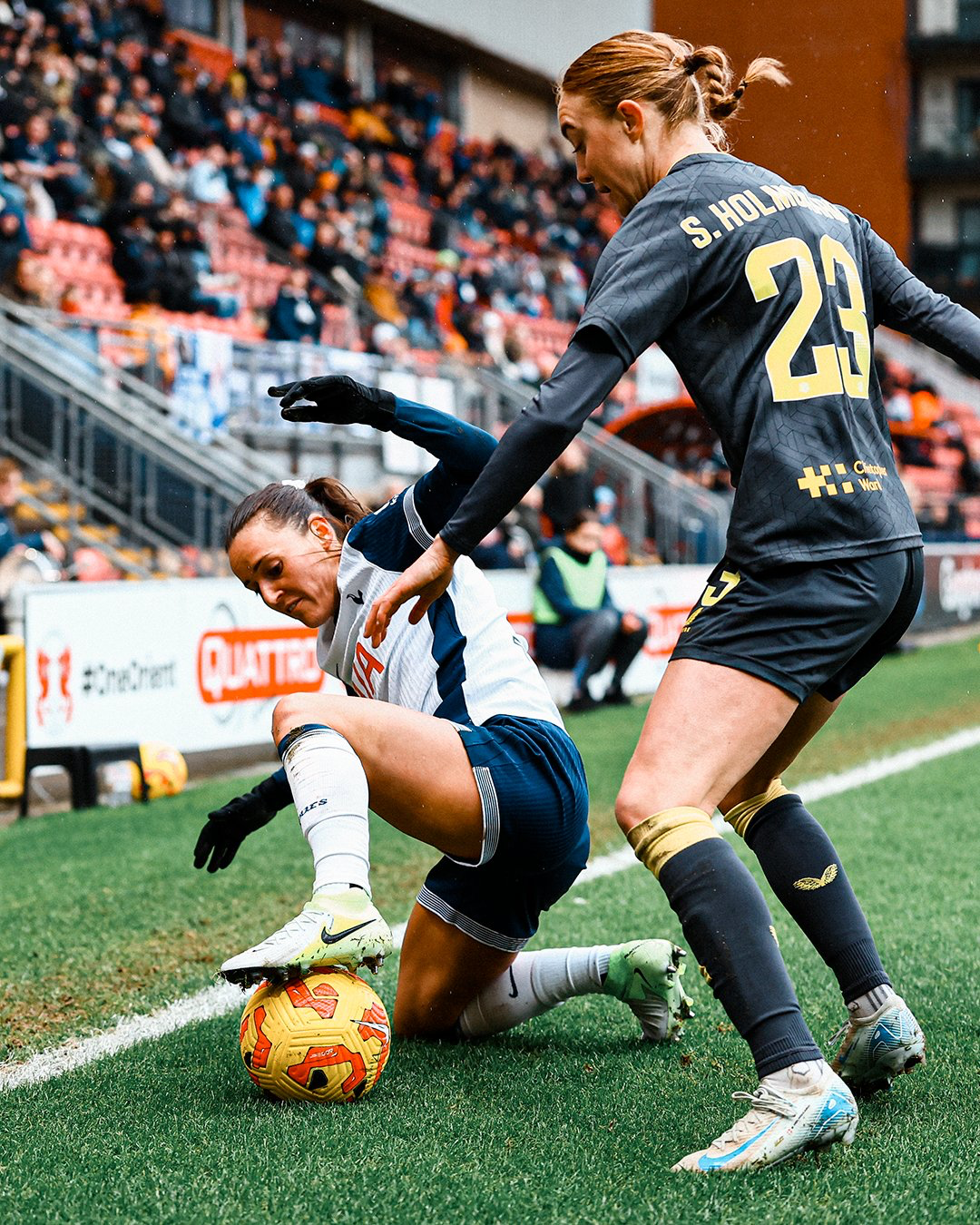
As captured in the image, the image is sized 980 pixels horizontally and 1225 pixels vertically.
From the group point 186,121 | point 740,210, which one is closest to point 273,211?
point 186,121

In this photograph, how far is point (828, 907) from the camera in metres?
2.98

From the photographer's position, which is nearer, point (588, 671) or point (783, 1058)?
point (783, 1058)

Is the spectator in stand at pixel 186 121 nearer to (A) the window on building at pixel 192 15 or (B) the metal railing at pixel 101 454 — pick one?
(A) the window on building at pixel 192 15

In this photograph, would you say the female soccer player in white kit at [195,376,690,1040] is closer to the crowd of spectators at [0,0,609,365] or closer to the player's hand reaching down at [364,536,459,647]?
the player's hand reaching down at [364,536,459,647]

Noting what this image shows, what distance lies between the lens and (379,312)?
55.4 ft

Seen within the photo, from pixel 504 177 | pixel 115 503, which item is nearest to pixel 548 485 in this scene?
pixel 115 503

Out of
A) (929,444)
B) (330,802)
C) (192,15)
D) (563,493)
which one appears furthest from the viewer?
(929,444)

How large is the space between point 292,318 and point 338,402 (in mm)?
11759

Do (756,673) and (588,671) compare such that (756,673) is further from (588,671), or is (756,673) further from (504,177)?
(504,177)

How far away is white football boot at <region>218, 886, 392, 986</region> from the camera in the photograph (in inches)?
103

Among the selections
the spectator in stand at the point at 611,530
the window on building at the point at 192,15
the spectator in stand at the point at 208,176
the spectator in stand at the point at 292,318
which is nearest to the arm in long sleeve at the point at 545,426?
the spectator in stand at the point at 611,530

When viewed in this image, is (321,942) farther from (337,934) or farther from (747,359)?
(747,359)

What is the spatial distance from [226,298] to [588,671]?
19.2 feet

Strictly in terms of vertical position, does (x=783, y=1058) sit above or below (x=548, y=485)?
below
